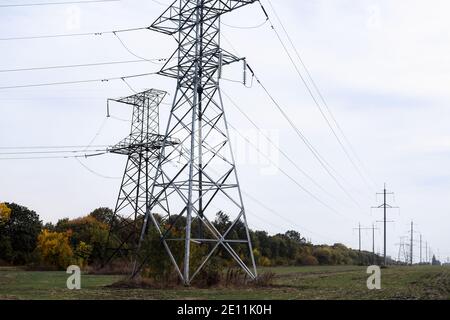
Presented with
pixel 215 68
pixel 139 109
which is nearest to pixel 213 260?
pixel 215 68

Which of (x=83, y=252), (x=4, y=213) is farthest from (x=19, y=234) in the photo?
(x=83, y=252)

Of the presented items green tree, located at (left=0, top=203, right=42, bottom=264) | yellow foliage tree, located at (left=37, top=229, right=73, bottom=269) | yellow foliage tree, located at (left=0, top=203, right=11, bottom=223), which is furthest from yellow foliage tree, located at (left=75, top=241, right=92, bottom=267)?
yellow foliage tree, located at (left=0, top=203, right=11, bottom=223)

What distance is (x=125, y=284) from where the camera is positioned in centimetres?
3002

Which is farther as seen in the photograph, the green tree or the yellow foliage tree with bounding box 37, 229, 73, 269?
the green tree

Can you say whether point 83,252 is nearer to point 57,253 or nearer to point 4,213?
point 57,253

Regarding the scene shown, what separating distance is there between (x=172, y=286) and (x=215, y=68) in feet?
39.5

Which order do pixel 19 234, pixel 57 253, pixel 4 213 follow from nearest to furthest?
pixel 57 253
pixel 19 234
pixel 4 213

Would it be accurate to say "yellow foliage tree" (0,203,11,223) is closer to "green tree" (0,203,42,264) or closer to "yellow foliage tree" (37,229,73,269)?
"green tree" (0,203,42,264)

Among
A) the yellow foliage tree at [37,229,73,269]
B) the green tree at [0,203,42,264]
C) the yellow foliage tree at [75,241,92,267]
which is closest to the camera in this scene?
the yellow foliage tree at [37,229,73,269]

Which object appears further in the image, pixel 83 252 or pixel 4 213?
pixel 4 213

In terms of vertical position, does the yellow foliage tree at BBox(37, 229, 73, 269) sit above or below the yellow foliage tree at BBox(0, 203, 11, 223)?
below

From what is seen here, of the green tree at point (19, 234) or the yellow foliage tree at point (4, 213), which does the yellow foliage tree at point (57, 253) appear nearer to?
the green tree at point (19, 234)

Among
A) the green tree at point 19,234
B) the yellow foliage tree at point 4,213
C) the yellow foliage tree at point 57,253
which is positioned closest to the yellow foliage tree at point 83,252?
the yellow foliage tree at point 57,253
